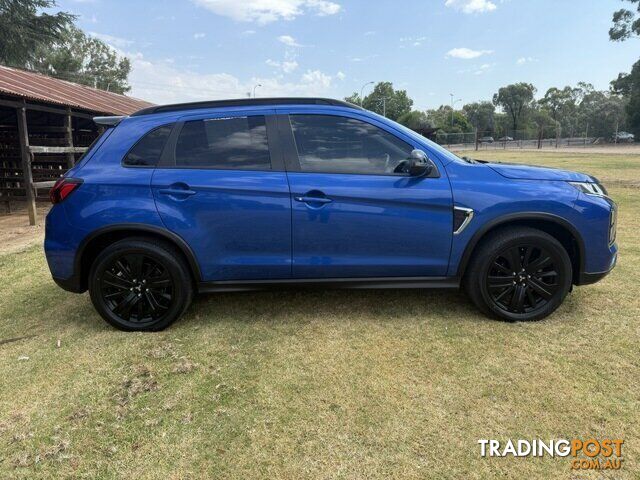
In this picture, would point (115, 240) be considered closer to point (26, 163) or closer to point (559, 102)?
point (26, 163)

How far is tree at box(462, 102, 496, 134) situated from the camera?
88.8m

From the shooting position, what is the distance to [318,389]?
271 centimetres

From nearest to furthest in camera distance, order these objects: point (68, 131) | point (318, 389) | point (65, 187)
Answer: point (318, 389), point (65, 187), point (68, 131)

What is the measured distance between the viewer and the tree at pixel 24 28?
2559 centimetres

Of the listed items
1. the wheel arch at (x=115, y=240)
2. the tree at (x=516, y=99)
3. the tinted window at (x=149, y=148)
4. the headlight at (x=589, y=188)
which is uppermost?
the tree at (x=516, y=99)

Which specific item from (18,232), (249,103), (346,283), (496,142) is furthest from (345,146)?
(496,142)

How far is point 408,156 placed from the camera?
11.1 ft

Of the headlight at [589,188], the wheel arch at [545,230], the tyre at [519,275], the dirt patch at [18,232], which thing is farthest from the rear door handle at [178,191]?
the dirt patch at [18,232]

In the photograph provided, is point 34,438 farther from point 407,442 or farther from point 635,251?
point 635,251

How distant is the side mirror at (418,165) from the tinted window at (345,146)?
14 centimetres

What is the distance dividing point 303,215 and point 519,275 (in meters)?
1.74

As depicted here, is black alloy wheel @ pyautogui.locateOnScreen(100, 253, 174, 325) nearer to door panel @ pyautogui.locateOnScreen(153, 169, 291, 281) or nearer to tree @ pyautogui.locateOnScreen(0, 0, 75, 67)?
door panel @ pyautogui.locateOnScreen(153, 169, 291, 281)

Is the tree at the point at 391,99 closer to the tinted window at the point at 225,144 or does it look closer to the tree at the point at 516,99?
the tree at the point at 516,99

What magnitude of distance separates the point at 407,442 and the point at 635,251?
4648 millimetres
